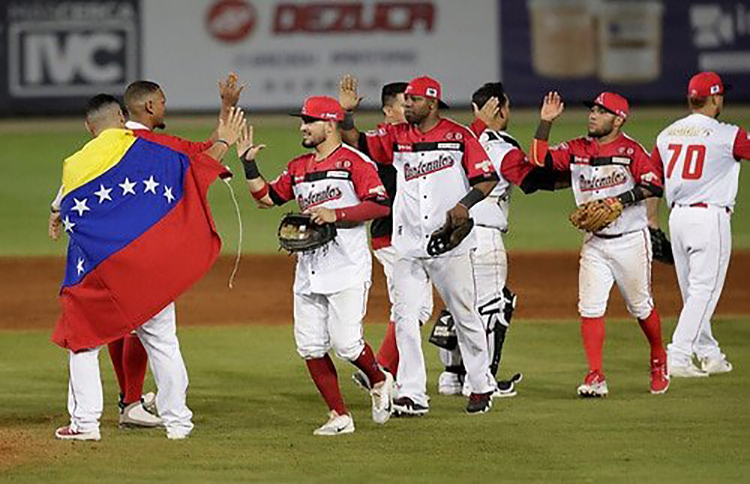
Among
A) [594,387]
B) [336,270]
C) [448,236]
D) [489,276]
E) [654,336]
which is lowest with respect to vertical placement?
[594,387]

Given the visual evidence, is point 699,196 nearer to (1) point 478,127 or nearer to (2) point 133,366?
(1) point 478,127

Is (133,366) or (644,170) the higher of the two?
(644,170)

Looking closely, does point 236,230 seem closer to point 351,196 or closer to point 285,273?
point 285,273

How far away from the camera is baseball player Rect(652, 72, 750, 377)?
11.4 m

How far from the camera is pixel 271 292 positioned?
1582 centimetres

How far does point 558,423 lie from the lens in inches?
386

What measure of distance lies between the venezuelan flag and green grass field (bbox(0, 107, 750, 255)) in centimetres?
880

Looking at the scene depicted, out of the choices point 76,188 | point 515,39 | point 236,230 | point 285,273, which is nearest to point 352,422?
point 76,188

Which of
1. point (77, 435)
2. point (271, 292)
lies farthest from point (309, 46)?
point (77, 435)

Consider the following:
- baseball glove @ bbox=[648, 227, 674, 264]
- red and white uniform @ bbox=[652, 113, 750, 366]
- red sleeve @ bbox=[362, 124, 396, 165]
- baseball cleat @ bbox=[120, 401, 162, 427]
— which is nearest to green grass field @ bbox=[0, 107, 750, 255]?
baseball glove @ bbox=[648, 227, 674, 264]

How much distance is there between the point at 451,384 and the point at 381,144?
5.95 feet

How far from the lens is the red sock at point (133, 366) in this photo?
389 inches

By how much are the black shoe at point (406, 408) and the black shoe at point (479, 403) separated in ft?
1.02

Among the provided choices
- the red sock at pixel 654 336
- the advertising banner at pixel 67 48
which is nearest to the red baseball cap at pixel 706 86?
the red sock at pixel 654 336
